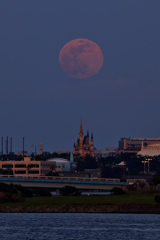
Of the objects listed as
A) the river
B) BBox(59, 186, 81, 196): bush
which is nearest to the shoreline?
the river

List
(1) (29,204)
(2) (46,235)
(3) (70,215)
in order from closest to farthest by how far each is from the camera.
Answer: (2) (46,235), (3) (70,215), (1) (29,204)

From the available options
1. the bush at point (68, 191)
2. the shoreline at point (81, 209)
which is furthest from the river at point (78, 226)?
the bush at point (68, 191)

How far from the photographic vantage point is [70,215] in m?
111

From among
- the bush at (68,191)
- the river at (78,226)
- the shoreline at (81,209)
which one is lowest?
the river at (78,226)

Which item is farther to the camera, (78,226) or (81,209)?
(81,209)

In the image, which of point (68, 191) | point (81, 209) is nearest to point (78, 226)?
point (81, 209)

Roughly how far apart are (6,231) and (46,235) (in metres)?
6.95

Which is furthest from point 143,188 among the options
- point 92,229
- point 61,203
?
point 92,229

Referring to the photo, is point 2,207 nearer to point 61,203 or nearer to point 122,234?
point 61,203

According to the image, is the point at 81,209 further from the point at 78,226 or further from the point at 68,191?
the point at 68,191

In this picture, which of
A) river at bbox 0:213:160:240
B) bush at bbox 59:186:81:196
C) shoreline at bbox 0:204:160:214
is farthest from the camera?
bush at bbox 59:186:81:196

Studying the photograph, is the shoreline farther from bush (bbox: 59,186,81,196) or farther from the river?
bush (bbox: 59,186,81,196)

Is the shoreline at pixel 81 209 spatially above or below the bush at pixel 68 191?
below

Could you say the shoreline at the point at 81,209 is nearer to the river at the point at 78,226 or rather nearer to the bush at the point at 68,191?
the river at the point at 78,226
